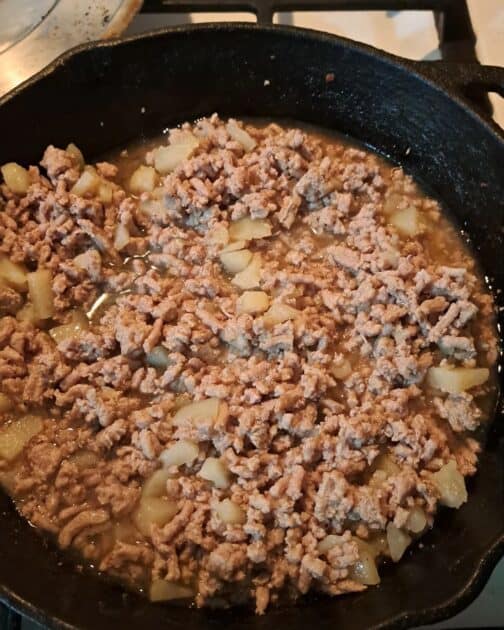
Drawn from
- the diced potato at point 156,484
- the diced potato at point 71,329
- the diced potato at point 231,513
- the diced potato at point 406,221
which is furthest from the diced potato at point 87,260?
the diced potato at point 406,221

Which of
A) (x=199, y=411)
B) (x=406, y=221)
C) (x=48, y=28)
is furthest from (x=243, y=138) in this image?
(x=199, y=411)

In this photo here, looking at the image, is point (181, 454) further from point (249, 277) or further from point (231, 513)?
point (249, 277)

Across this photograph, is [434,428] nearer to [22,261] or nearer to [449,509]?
[449,509]

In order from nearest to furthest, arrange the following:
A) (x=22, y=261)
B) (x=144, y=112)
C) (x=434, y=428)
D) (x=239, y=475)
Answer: (x=239, y=475) < (x=434, y=428) < (x=22, y=261) < (x=144, y=112)

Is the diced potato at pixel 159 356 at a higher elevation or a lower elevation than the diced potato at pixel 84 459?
higher

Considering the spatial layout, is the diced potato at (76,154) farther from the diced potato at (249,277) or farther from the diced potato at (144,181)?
the diced potato at (249,277)

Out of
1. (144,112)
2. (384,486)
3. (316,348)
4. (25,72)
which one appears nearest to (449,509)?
(384,486)
